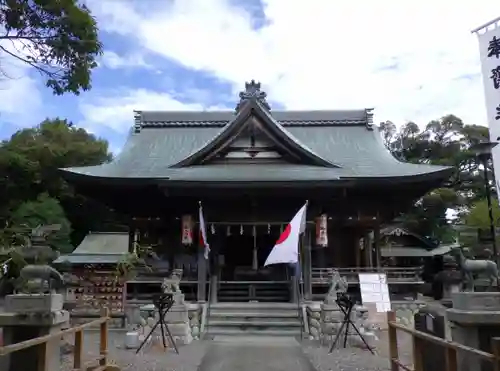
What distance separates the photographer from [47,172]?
33.8m

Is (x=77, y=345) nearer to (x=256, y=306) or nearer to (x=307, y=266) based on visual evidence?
(x=256, y=306)

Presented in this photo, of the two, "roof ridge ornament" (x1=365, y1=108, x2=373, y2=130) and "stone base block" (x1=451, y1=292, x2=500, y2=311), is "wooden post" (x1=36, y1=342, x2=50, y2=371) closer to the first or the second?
"stone base block" (x1=451, y1=292, x2=500, y2=311)

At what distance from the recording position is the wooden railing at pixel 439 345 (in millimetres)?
3344

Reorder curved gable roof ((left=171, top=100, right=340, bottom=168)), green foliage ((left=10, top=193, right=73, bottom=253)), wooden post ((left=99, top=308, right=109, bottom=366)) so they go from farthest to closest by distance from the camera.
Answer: green foliage ((left=10, top=193, right=73, bottom=253))
curved gable roof ((left=171, top=100, right=340, bottom=168))
wooden post ((left=99, top=308, right=109, bottom=366))

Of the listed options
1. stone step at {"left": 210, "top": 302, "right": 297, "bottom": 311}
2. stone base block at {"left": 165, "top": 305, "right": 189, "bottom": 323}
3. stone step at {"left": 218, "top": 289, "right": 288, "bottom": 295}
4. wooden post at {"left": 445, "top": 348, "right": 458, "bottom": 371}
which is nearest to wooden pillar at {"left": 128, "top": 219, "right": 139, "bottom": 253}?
stone step at {"left": 218, "top": 289, "right": 288, "bottom": 295}

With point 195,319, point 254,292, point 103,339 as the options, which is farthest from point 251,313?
point 103,339

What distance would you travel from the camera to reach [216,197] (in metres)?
15.6

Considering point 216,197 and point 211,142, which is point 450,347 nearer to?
point 216,197

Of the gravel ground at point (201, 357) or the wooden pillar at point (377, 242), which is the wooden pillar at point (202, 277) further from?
the wooden pillar at point (377, 242)

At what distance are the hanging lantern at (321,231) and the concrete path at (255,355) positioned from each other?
4.29m

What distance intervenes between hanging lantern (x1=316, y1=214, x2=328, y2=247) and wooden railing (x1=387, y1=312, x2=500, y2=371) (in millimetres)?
8863

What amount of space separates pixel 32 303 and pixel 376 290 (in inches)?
453

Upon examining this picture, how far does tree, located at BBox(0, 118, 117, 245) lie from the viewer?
31778 mm

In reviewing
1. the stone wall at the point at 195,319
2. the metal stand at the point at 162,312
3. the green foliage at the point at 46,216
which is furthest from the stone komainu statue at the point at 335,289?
the green foliage at the point at 46,216
